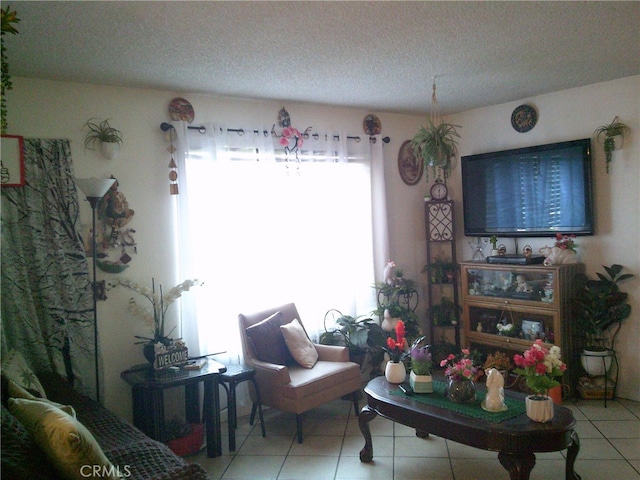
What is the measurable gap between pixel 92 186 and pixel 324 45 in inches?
64.1

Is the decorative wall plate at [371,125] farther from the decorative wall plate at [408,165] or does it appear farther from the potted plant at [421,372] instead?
the potted plant at [421,372]

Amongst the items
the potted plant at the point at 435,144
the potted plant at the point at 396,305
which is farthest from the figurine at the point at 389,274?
the potted plant at the point at 435,144

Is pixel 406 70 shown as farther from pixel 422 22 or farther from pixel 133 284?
pixel 133 284

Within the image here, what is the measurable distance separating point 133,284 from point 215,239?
701mm

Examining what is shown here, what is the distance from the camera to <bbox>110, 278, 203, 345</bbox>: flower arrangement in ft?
11.3

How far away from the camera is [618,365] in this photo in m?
4.03

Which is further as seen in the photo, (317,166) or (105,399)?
(317,166)

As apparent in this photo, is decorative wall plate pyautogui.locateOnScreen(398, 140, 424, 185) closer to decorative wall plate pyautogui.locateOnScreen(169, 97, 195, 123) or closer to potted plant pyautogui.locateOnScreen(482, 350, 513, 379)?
potted plant pyautogui.locateOnScreen(482, 350, 513, 379)

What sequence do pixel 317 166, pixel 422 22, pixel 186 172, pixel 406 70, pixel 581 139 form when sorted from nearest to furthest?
1. pixel 422 22
2. pixel 406 70
3. pixel 186 172
4. pixel 581 139
5. pixel 317 166

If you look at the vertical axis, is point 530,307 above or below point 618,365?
above

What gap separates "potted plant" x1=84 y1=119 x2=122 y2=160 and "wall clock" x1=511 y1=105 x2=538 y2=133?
3379 mm

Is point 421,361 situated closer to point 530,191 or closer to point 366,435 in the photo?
point 366,435

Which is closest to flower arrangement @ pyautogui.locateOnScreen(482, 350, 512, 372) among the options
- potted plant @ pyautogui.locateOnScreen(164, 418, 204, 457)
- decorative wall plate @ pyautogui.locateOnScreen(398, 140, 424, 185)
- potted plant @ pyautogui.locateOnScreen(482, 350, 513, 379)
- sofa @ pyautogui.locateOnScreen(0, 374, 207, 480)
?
potted plant @ pyautogui.locateOnScreen(482, 350, 513, 379)

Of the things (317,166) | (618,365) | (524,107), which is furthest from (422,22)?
(618,365)
